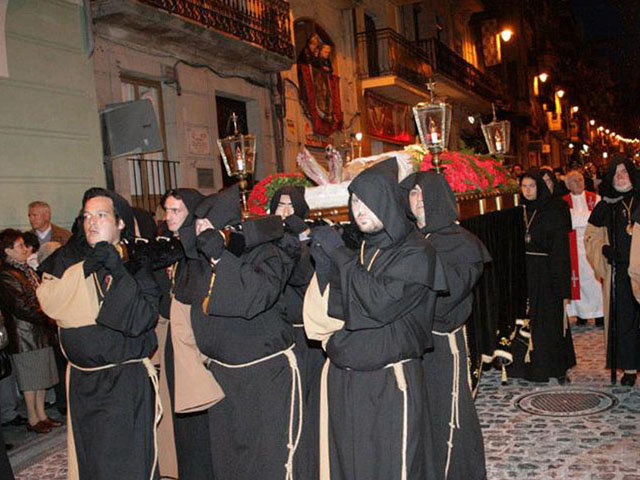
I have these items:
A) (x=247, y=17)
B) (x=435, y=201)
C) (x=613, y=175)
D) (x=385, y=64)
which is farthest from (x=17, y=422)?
(x=385, y=64)

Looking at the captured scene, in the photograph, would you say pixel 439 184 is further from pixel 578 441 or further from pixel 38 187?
pixel 38 187

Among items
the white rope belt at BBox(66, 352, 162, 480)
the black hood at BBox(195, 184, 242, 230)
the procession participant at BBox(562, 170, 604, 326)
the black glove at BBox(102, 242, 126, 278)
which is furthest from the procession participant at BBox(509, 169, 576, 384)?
the black glove at BBox(102, 242, 126, 278)

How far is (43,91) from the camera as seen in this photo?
923 cm

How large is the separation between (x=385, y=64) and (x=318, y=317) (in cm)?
Answer: 1510

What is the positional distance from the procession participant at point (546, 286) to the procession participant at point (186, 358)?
375cm

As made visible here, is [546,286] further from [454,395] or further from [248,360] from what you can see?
[248,360]

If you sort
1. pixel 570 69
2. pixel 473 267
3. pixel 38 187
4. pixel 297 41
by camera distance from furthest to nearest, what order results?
1. pixel 570 69
2. pixel 297 41
3. pixel 38 187
4. pixel 473 267

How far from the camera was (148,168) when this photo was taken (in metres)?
11.3

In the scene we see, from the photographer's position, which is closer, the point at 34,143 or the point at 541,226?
the point at 541,226

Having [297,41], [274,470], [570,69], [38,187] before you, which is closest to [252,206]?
[274,470]

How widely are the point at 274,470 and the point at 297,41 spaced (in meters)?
12.4

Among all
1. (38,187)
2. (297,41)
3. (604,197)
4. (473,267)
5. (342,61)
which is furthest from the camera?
(342,61)

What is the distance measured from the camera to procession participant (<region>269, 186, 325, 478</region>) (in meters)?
4.29

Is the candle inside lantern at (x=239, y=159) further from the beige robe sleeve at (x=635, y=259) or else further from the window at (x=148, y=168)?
the window at (x=148, y=168)
